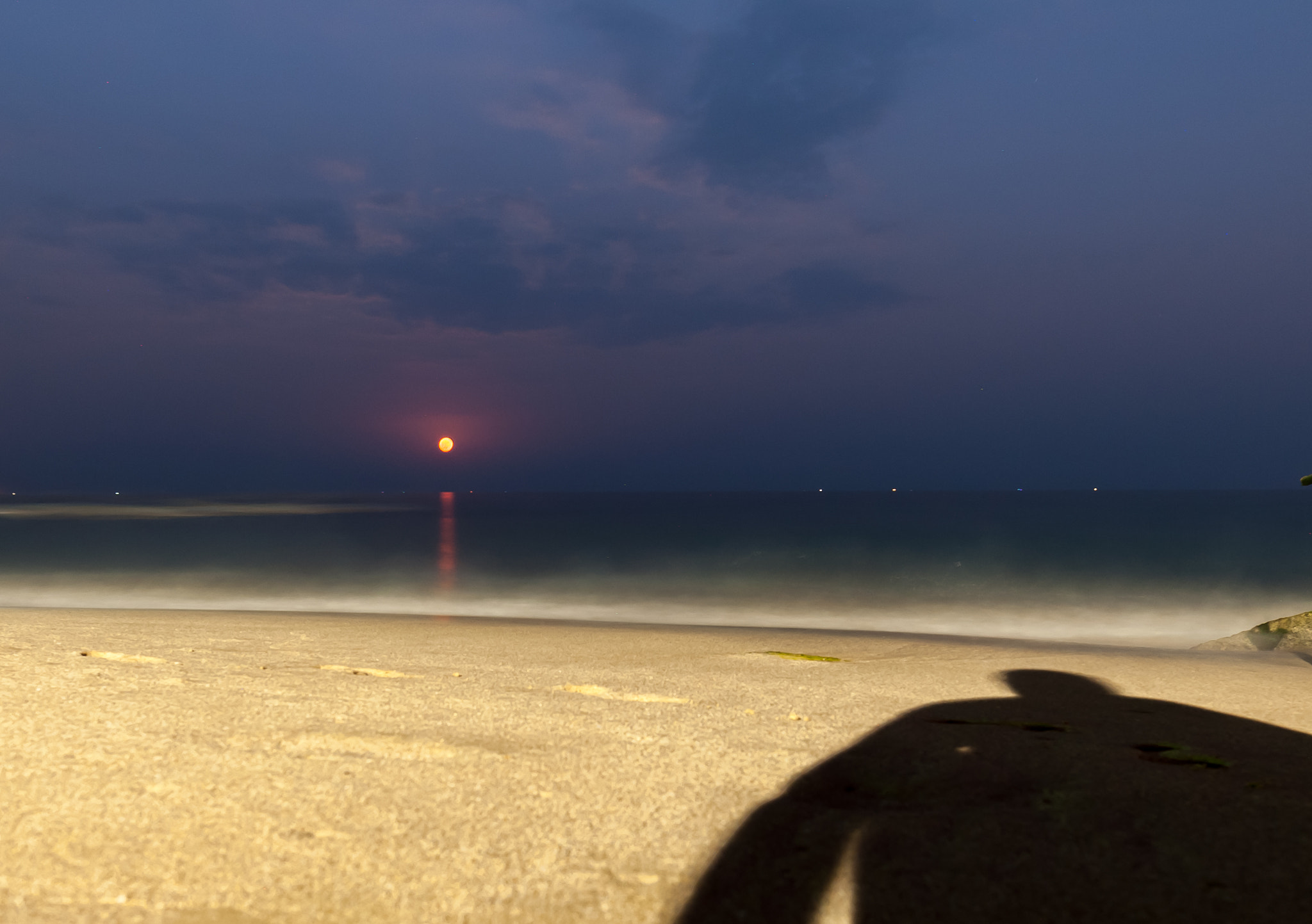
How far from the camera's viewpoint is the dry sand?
2.36 m

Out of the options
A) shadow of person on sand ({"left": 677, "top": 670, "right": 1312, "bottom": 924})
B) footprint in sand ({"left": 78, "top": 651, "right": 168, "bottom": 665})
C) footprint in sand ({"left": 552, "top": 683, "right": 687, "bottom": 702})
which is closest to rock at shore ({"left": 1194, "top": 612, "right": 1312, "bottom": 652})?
shadow of person on sand ({"left": 677, "top": 670, "right": 1312, "bottom": 924})

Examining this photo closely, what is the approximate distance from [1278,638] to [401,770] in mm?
10440

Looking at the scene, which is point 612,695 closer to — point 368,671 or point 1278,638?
Answer: point 368,671

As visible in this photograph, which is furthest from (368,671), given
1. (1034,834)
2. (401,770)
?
(1034,834)

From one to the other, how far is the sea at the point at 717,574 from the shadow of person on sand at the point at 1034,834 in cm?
1063

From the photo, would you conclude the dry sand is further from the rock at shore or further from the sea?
the sea

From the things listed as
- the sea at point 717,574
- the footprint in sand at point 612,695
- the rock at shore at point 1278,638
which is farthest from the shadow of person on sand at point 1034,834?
the sea at point 717,574

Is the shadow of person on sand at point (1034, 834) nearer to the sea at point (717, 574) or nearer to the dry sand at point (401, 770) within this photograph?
the dry sand at point (401, 770)

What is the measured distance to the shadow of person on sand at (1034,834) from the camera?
2.32 metres

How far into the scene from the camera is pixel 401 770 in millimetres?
3275

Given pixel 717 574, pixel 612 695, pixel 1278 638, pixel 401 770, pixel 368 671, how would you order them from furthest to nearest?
pixel 717 574 → pixel 1278 638 → pixel 368 671 → pixel 612 695 → pixel 401 770

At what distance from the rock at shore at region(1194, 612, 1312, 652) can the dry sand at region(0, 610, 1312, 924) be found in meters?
3.19

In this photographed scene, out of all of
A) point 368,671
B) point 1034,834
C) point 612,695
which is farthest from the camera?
point 368,671

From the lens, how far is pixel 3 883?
230 cm
